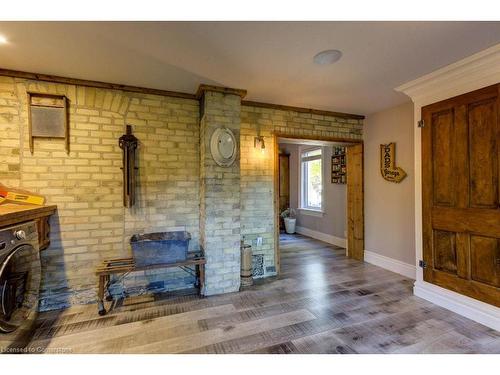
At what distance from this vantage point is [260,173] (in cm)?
357

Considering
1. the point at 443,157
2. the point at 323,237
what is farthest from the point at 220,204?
the point at 323,237

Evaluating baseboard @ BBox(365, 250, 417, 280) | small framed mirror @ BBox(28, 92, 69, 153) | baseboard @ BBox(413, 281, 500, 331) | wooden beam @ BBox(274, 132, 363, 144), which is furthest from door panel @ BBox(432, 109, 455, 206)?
small framed mirror @ BBox(28, 92, 69, 153)

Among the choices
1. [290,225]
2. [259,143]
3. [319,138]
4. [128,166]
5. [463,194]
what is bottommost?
[290,225]

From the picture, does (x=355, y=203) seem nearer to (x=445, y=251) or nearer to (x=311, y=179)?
(x=445, y=251)

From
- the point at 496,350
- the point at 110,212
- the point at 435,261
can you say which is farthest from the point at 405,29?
the point at 110,212

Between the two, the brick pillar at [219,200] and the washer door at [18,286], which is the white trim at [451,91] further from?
the washer door at [18,286]

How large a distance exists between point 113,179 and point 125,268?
102cm

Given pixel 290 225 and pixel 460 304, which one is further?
pixel 290 225

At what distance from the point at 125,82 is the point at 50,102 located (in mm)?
782

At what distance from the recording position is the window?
20.6ft

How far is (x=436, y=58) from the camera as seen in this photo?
228 centimetres

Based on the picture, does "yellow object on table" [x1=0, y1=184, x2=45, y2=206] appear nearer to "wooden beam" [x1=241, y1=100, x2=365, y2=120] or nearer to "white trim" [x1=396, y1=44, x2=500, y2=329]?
"wooden beam" [x1=241, y1=100, x2=365, y2=120]

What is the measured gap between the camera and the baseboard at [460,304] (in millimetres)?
2215
